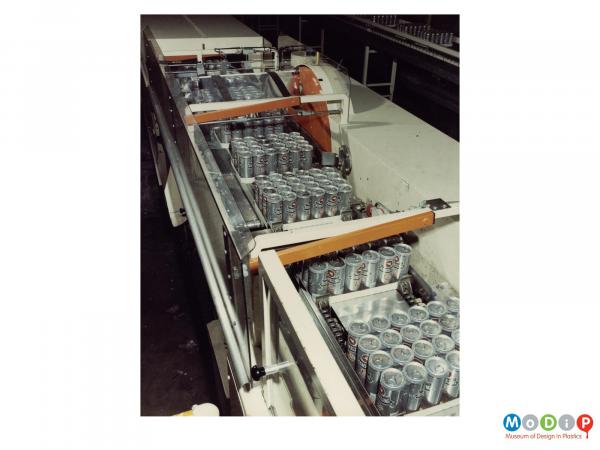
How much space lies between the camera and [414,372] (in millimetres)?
1426

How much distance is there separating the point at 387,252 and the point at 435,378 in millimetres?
631

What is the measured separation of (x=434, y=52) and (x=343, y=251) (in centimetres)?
346

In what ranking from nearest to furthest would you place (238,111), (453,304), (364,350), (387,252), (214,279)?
(364,350) → (453,304) → (387,252) → (214,279) → (238,111)

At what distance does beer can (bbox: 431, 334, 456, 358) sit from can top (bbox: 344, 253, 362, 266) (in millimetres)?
439

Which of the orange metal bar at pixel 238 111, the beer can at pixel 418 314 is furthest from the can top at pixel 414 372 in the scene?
the orange metal bar at pixel 238 111

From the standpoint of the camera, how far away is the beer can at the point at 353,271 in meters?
1.85

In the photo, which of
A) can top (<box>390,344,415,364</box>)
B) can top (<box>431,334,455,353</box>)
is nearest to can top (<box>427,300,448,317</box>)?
can top (<box>431,334,455,353</box>)

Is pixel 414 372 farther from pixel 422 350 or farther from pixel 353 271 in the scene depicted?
pixel 353 271

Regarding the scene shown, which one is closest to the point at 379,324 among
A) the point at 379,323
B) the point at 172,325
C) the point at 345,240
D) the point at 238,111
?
the point at 379,323

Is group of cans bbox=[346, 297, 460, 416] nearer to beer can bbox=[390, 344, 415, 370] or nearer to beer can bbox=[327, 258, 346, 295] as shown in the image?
beer can bbox=[390, 344, 415, 370]

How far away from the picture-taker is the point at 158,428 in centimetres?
110

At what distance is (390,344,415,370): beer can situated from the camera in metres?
1.46

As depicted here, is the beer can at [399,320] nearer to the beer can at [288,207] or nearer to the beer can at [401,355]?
the beer can at [401,355]

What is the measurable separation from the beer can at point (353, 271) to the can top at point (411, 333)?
346mm
